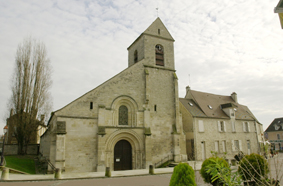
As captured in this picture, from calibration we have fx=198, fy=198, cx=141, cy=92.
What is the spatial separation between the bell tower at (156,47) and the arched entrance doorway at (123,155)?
25.8 ft

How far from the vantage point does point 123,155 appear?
54.0 ft

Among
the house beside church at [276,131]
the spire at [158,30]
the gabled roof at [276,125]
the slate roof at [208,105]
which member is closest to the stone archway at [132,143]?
the slate roof at [208,105]

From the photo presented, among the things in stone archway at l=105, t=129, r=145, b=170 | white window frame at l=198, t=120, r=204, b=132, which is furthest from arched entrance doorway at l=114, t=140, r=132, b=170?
white window frame at l=198, t=120, r=204, b=132

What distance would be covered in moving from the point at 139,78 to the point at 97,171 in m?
8.61

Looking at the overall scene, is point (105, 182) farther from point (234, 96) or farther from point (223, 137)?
point (234, 96)

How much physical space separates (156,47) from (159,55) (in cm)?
89

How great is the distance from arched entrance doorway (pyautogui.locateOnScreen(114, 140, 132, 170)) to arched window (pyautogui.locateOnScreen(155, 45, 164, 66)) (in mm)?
8550

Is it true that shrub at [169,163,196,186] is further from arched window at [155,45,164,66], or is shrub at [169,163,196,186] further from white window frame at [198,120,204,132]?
white window frame at [198,120,204,132]

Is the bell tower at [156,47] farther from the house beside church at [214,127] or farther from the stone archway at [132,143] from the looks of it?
the stone archway at [132,143]

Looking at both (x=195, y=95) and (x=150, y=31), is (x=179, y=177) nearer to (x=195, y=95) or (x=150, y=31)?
(x=150, y=31)

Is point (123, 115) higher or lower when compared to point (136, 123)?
higher

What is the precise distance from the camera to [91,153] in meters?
15.0

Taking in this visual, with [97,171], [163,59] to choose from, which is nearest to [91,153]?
[97,171]

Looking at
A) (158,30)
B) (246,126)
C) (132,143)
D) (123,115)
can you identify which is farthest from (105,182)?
(246,126)
